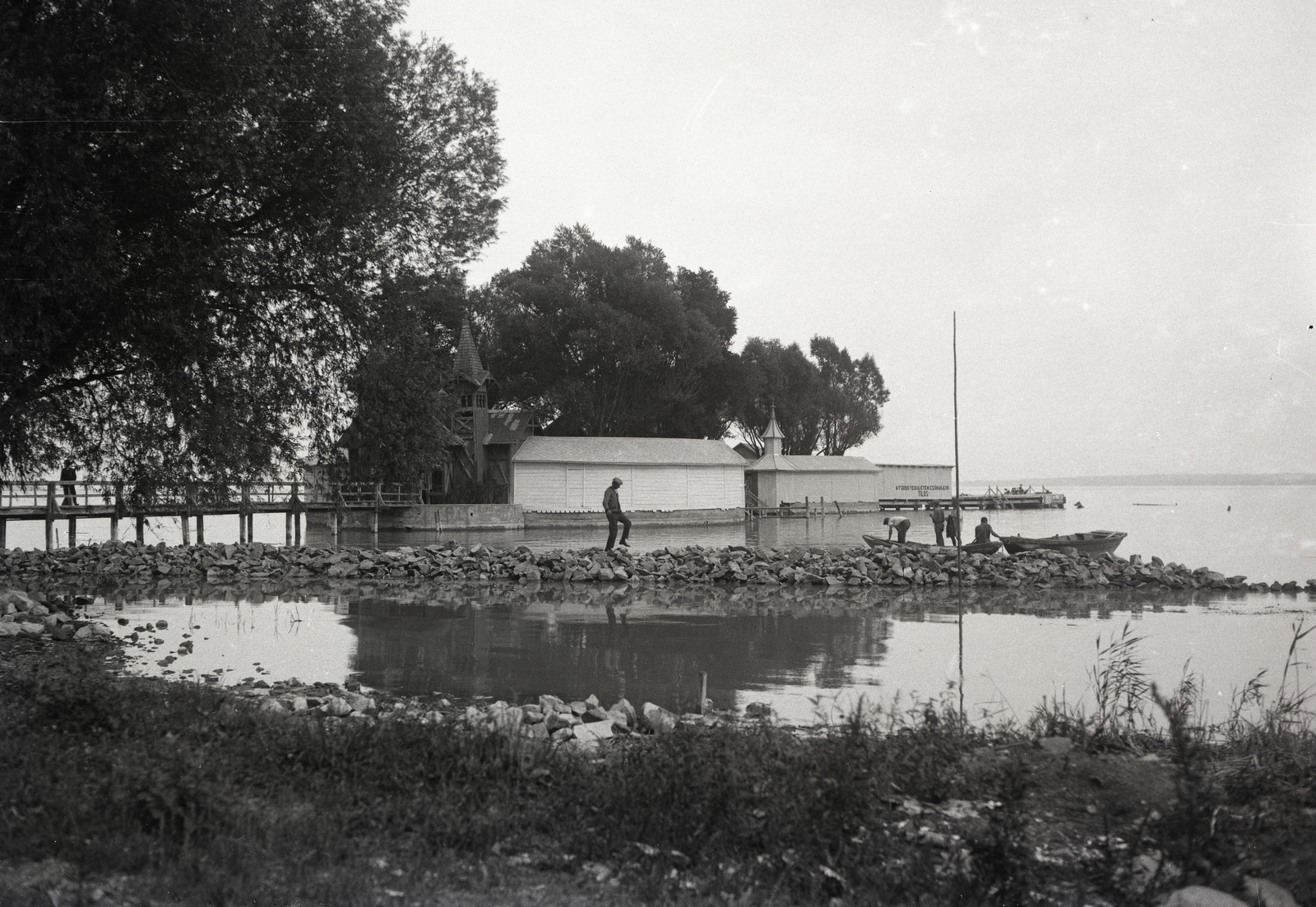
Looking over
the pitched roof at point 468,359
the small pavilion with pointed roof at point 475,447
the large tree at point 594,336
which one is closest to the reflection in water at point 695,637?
the pitched roof at point 468,359

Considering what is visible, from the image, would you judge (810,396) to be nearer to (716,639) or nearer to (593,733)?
(716,639)

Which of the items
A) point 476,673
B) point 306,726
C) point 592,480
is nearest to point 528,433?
point 592,480

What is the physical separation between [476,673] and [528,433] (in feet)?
157

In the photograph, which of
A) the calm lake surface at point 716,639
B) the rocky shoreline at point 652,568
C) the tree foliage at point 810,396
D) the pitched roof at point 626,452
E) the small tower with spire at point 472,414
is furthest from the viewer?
the tree foliage at point 810,396

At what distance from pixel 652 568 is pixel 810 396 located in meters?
63.6

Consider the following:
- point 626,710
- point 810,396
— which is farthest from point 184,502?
point 810,396

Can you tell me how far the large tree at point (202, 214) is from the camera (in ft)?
36.7

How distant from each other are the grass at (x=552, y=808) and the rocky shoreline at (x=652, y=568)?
598 inches

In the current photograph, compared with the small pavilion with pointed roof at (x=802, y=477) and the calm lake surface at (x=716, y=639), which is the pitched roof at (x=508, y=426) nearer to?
the small pavilion with pointed roof at (x=802, y=477)

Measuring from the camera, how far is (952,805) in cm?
530

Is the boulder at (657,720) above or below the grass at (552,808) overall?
below

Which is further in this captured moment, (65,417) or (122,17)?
(65,417)

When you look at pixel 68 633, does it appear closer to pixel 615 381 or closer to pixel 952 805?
pixel 952 805

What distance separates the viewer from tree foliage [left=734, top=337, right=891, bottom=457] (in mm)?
77562
